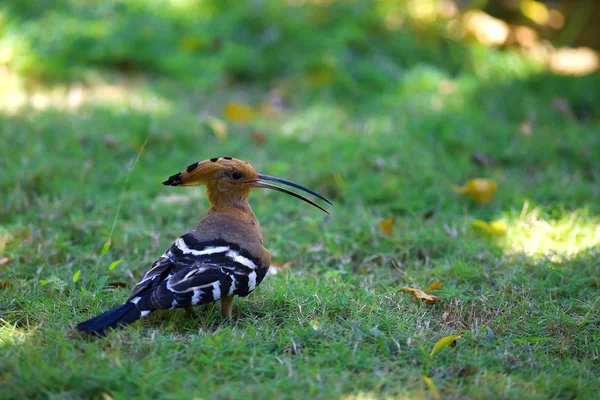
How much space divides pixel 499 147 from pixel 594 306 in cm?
240

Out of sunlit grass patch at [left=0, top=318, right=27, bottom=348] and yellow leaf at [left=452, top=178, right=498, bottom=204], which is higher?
yellow leaf at [left=452, top=178, right=498, bottom=204]

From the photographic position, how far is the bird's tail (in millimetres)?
2666

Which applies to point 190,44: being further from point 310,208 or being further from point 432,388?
point 432,388

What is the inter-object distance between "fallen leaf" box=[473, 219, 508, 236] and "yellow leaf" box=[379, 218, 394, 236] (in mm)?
483

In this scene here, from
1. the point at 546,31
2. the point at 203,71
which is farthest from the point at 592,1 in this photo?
the point at 203,71

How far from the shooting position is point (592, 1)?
723 cm

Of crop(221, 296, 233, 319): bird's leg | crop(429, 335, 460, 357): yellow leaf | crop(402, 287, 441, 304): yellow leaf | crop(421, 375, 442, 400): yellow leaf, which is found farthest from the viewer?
crop(402, 287, 441, 304): yellow leaf

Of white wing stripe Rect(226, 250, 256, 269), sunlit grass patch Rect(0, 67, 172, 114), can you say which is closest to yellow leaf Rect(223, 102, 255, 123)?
sunlit grass patch Rect(0, 67, 172, 114)

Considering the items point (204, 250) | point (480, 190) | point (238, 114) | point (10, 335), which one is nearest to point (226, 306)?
point (204, 250)

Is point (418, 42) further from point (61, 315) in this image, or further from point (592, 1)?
point (61, 315)

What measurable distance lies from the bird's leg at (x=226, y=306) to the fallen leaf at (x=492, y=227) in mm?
1684

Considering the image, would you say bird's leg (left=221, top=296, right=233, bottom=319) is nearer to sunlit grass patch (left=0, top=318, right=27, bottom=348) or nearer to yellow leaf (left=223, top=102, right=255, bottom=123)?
sunlit grass patch (left=0, top=318, right=27, bottom=348)

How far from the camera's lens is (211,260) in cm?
293

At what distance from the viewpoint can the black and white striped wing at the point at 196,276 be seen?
276 centimetres
